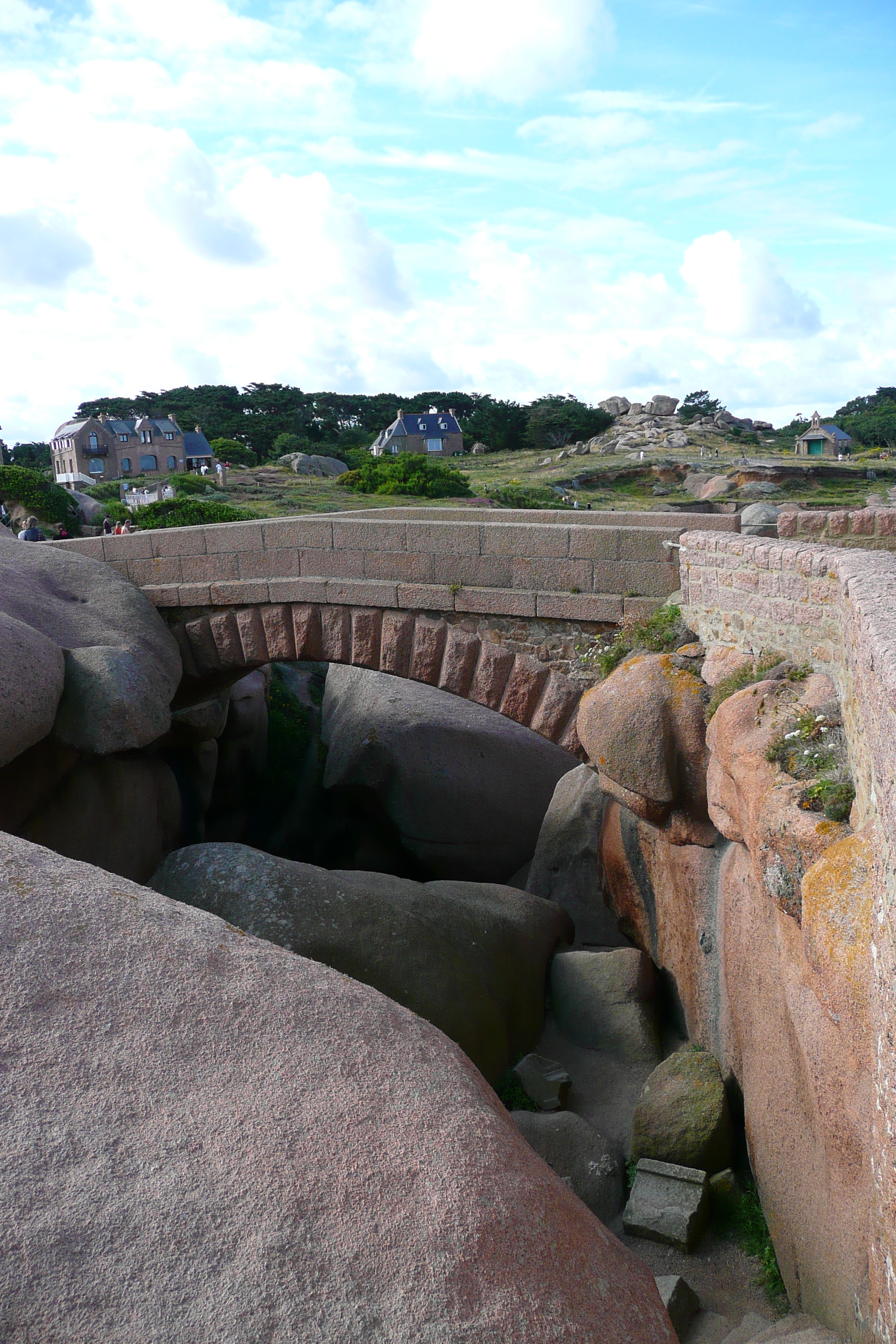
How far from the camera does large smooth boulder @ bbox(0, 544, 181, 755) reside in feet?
31.7

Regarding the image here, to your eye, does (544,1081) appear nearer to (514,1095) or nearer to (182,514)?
(514,1095)

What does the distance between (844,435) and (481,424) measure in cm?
1879

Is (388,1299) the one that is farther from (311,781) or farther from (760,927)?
(311,781)

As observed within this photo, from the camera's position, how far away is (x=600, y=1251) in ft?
12.6

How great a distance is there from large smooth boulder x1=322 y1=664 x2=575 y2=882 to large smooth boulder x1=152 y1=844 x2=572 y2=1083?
3.61 m

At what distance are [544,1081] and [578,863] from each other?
3208 mm

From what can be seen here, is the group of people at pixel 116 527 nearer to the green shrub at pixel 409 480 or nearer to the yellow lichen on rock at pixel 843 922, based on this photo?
the green shrub at pixel 409 480

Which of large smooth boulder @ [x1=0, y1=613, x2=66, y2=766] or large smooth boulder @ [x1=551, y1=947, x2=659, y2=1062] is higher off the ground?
large smooth boulder @ [x1=0, y1=613, x2=66, y2=766]

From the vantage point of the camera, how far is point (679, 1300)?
570cm

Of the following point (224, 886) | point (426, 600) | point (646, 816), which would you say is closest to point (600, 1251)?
point (646, 816)

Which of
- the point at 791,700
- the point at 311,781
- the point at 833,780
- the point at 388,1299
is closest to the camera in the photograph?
the point at 388,1299

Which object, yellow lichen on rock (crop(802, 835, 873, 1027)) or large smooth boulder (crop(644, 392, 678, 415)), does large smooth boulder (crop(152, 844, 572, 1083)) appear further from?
large smooth boulder (crop(644, 392, 678, 415))

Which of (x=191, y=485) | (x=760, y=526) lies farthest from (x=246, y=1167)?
(x=191, y=485)

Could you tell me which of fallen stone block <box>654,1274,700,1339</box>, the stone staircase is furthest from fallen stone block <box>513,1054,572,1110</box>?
the stone staircase
